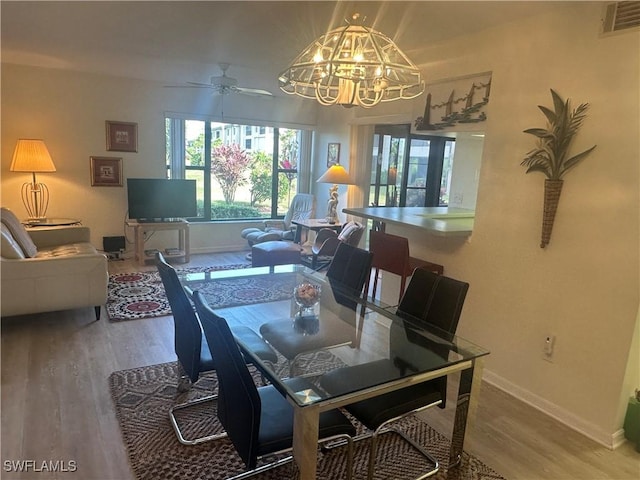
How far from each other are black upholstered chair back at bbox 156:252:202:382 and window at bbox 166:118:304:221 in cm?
424

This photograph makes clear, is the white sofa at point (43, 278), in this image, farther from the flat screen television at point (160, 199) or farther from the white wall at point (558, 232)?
the white wall at point (558, 232)

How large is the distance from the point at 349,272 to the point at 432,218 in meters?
1.02

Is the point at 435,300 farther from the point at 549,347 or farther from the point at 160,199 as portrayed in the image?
the point at 160,199

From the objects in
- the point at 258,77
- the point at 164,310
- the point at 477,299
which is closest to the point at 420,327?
the point at 477,299

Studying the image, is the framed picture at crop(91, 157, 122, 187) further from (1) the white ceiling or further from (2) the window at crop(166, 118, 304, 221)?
(1) the white ceiling

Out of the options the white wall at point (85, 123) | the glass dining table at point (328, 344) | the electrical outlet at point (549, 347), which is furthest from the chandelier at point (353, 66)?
the white wall at point (85, 123)

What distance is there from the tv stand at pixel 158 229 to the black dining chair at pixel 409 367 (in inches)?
159

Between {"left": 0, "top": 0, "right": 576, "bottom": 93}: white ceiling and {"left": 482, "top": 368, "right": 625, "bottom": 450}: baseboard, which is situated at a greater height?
{"left": 0, "top": 0, "right": 576, "bottom": 93}: white ceiling

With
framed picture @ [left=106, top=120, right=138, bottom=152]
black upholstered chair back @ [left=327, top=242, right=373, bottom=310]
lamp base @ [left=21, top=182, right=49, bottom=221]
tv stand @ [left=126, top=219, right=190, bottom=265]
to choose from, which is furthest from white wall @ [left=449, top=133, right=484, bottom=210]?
lamp base @ [left=21, top=182, right=49, bottom=221]

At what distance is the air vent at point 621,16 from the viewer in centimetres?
216

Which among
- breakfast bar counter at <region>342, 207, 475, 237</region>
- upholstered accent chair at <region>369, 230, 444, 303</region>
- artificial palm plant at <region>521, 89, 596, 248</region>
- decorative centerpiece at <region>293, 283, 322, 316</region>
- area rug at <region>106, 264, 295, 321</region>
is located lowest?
area rug at <region>106, 264, 295, 321</region>

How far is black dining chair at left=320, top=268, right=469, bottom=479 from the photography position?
6.09 ft

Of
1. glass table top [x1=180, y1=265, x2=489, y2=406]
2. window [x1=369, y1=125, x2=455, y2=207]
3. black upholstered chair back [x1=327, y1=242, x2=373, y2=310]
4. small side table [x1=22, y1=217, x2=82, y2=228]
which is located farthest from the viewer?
window [x1=369, y1=125, x2=455, y2=207]

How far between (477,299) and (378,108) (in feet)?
9.11
